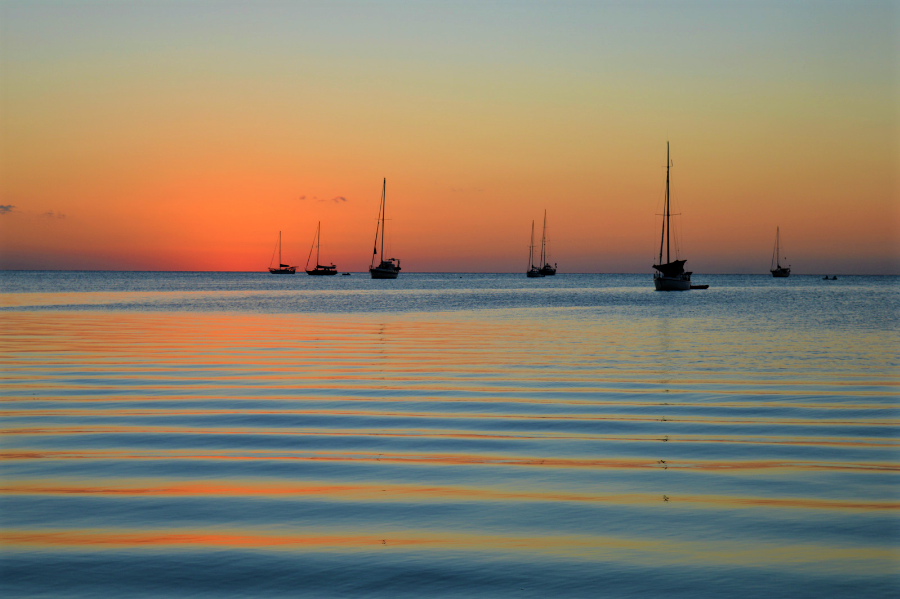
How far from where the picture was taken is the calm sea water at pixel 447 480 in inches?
236

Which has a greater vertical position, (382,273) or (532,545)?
(382,273)

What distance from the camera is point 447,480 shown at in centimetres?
857

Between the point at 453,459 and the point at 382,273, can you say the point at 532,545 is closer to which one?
the point at 453,459

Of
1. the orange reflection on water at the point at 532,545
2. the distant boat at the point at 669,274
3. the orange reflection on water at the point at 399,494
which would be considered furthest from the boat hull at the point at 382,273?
the orange reflection on water at the point at 532,545

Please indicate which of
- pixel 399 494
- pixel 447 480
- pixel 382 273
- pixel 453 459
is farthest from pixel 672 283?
pixel 399 494

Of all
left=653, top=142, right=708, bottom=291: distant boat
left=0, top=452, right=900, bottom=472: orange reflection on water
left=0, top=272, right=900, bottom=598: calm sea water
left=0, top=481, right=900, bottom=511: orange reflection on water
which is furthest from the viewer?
left=653, top=142, right=708, bottom=291: distant boat

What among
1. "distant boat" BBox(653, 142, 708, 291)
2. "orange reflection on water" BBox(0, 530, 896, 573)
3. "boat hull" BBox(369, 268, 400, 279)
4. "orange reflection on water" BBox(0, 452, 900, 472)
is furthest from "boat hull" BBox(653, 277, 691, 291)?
"orange reflection on water" BBox(0, 530, 896, 573)

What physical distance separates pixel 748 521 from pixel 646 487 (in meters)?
1.33

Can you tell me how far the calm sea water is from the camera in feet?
19.7

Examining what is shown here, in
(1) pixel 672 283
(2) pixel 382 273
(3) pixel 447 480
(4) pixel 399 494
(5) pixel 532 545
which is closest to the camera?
(5) pixel 532 545

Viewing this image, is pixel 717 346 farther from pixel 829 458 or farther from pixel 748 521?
pixel 748 521

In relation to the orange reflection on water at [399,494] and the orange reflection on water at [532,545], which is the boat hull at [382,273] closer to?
the orange reflection on water at [399,494]

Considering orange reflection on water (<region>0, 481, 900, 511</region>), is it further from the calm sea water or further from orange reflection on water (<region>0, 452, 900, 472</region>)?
orange reflection on water (<region>0, 452, 900, 472</region>)

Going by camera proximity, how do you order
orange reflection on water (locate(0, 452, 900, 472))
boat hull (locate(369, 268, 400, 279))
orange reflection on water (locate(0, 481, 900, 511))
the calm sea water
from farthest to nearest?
boat hull (locate(369, 268, 400, 279)) < orange reflection on water (locate(0, 452, 900, 472)) < orange reflection on water (locate(0, 481, 900, 511)) < the calm sea water
